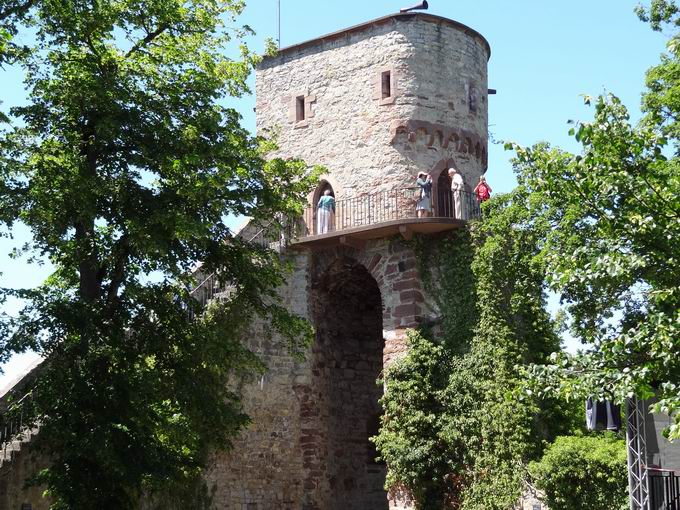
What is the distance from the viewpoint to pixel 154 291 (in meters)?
18.0

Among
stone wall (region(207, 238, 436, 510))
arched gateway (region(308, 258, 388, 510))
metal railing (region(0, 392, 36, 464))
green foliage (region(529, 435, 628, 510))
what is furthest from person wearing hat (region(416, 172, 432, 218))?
metal railing (region(0, 392, 36, 464))

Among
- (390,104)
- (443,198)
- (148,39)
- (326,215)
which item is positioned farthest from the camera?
(326,215)

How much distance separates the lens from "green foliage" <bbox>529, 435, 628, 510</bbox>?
19078 mm

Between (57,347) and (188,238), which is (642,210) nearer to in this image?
(188,238)

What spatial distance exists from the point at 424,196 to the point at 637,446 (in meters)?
8.57

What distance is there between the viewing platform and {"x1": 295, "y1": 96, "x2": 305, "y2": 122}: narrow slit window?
2.37m

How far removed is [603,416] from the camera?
685 inches

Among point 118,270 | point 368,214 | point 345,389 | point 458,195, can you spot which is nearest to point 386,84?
point 368,214

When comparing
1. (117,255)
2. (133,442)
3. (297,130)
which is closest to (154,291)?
(117,255)

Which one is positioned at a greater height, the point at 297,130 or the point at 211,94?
the point at 297,130

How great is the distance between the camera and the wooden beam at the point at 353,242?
2394 centimetres

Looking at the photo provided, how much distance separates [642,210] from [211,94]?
8279 millimetres

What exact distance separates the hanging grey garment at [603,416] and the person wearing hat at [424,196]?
7.17 m

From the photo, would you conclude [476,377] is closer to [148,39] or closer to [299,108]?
[299,108]
